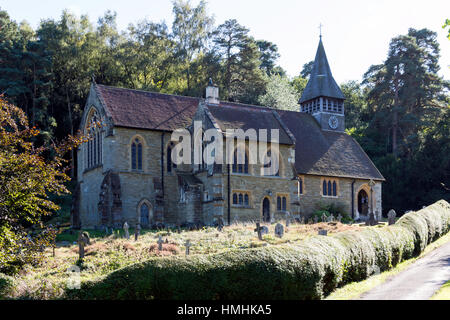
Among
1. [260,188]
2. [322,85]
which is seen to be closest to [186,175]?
[260,188]

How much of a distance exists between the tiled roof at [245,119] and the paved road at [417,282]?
19.0 meters

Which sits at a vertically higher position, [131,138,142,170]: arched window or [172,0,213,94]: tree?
[172,0,213,94]: tree

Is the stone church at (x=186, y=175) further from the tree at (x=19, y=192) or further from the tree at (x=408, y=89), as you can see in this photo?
the tree at (x=19, y=192)

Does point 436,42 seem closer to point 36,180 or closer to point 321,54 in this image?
point 321,54

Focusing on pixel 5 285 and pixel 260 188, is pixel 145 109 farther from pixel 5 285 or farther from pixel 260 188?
pixel 5 285

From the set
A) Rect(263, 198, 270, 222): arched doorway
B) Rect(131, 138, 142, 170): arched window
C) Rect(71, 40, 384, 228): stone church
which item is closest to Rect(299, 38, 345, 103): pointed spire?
Rect(71, 40, 384, 228): stone church

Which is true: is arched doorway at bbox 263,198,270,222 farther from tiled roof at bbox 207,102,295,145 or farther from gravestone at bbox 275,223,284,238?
gravestone at bbox 275,223,284,238

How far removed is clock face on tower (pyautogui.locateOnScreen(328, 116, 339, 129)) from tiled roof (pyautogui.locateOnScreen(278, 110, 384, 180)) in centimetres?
77

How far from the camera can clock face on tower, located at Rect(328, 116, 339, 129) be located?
5076 centimetres

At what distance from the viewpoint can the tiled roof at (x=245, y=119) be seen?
4050 cm

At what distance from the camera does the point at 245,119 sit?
4212 cm

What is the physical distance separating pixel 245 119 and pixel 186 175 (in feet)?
20.1

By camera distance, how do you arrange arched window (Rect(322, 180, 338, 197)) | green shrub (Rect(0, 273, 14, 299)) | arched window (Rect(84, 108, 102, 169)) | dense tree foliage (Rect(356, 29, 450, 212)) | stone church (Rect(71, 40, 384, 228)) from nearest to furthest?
1. green shrub (Rect(0, 273, 14, 299))
2. stone church (Rect(71, 40, 384, 228))
3. arched window (Rect(84, 108, 102, 169))
4. arched window (Rect(322, 180, 338, 197))
5. dense tree foliage (Rect(356, 29, 450, 212))
